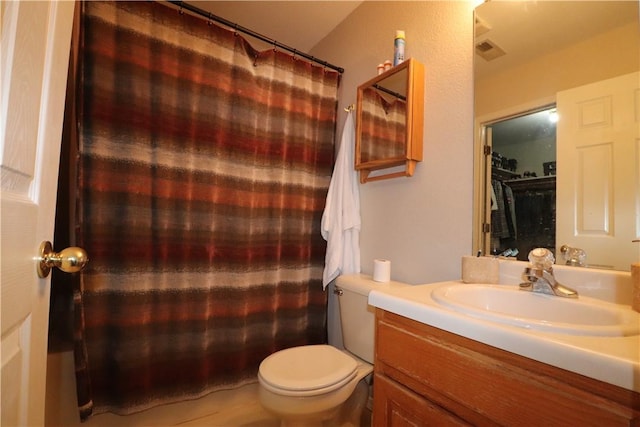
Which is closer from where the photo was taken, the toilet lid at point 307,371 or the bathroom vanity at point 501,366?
the bathroom vanity at point 501,366

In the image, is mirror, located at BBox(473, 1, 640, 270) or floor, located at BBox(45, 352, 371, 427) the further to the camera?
floor, located at BBox(45, 352, 371, 427)

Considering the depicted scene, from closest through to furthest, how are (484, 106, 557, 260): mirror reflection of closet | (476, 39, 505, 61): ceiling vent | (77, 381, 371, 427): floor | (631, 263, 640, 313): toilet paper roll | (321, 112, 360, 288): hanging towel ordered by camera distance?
(631, 263, 640, 313): toilet paper roll → (484, 106, 557, 260): mirror reflection of closet → (476, 39, 505, 61): ceiling vent → (77, 381, 371, 427): floor → (321, 112, 360, 288): hanging towel

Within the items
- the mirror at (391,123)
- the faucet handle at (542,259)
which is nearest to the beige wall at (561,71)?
the mirror at (391,123)

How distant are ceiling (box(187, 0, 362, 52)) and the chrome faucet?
169cm

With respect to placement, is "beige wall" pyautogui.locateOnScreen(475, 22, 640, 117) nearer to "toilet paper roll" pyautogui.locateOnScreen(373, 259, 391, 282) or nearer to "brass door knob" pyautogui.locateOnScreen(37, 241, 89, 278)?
"toilet paper roll" pyautogui.locateOnScreen(373, 259, 391, 282)

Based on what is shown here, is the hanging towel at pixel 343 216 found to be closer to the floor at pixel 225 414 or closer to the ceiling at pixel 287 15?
the floor at pixel 225 414

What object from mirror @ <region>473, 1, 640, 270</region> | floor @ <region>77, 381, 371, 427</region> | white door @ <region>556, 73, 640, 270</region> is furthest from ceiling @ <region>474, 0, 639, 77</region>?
floor @ <region>77, 381, 371, 427</region>

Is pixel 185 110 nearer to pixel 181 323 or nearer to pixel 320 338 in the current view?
pixel 181 323

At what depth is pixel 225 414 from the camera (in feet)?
4.66

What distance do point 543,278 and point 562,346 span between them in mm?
408

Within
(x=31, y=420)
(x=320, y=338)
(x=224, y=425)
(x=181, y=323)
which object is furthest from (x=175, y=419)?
(x=31, y=420)

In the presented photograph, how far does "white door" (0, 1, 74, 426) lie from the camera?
38 centimetres

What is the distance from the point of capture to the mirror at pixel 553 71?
0.78m

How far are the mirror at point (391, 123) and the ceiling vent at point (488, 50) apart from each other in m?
0.24
